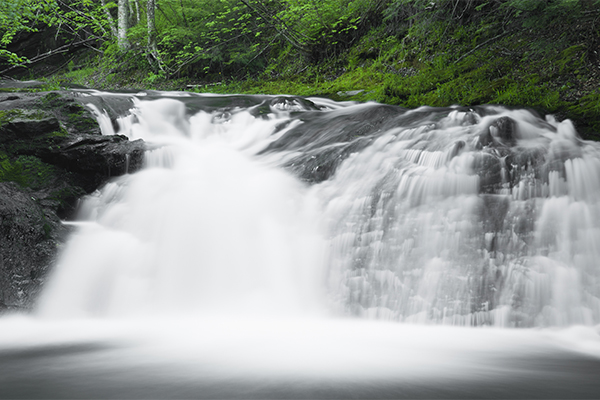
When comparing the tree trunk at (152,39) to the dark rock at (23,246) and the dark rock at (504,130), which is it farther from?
the dark rock at (504,130)

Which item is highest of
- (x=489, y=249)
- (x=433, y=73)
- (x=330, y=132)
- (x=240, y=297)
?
(x=433, y=73)

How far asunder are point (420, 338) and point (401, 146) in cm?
293

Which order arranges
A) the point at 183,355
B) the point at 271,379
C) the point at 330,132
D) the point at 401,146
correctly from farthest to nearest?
the point at 330,132
the point at 401,146
the point at 183,355
the point at 271,379

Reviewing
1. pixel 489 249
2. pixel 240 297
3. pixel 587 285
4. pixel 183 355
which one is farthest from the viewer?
pixel 240 297

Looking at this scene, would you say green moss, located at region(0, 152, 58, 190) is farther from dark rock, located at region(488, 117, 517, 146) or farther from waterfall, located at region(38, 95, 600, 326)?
dark rock, located at region(488, 117, 517, 146)

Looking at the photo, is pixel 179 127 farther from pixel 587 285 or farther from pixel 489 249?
pixel 587 285

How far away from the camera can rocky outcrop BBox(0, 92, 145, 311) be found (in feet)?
14.0

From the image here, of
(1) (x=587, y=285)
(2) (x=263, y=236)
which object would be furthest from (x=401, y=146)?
(1) (x=587, y=285)

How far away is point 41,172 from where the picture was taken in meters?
5.46

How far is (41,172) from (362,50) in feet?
27.8

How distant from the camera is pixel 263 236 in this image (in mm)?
4824

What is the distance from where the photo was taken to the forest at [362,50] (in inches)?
254

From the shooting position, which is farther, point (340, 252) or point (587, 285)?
point (340, 252)

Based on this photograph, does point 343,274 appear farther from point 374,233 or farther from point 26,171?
point 26,171
